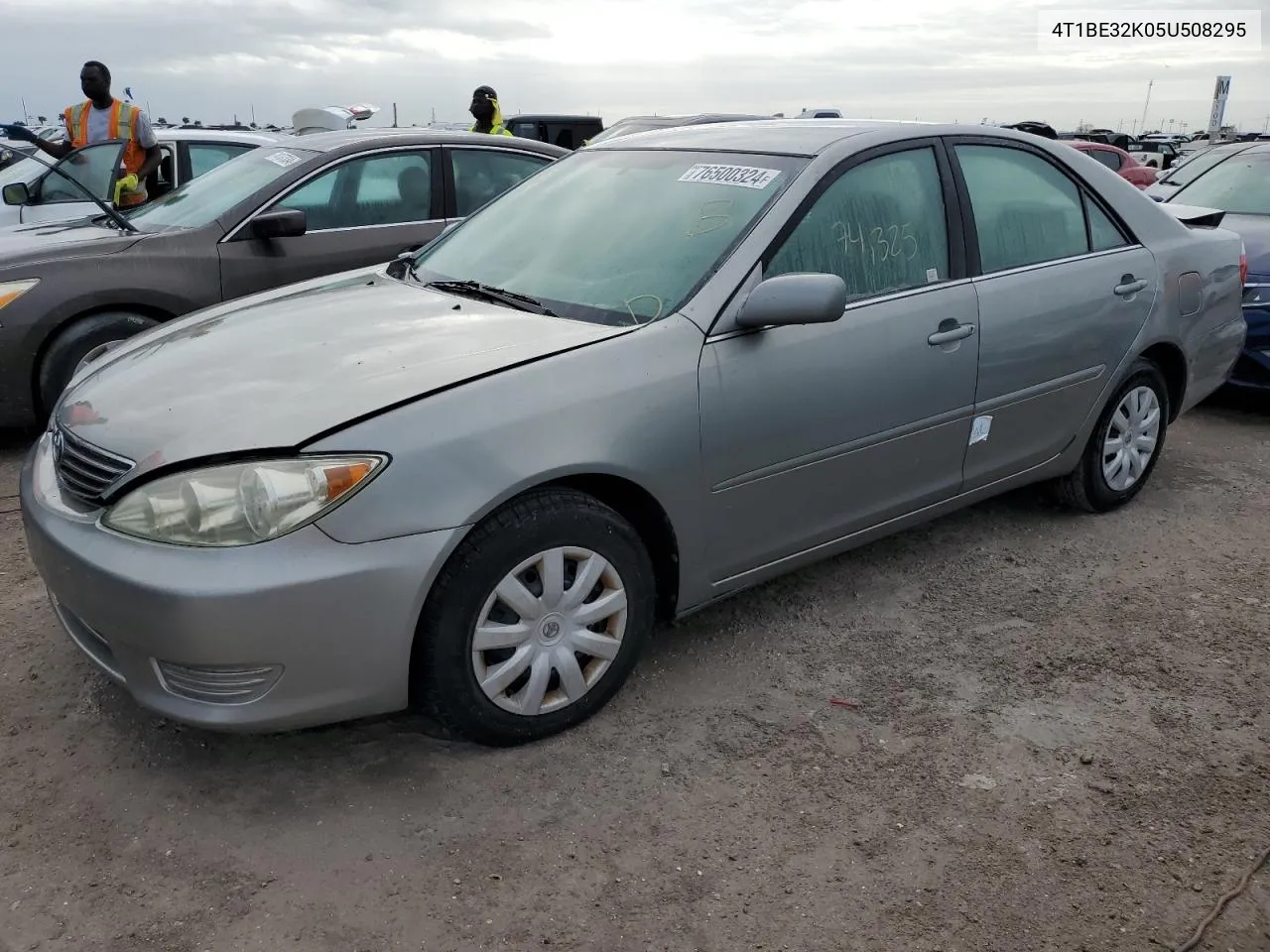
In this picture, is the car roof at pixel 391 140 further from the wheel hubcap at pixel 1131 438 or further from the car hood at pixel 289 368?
the wheel hubcap at pixel 1131 438

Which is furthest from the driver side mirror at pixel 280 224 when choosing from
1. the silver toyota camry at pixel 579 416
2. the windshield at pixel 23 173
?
the windshield at pixel 23 173

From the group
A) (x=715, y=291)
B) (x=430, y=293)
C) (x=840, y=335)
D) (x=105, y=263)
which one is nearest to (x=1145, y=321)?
(x=840, y=335)

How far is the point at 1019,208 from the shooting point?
3803mm

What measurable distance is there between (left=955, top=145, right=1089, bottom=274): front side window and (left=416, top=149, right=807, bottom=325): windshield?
0.81 meters

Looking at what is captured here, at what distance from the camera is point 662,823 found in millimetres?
2510

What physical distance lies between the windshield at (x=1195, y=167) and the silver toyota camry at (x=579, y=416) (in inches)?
164

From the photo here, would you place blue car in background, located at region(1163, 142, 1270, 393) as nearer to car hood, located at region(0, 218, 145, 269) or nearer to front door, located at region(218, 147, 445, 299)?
front door, located at region(218, 147, 445, 299)

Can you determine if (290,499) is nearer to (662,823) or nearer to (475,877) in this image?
(475,877)

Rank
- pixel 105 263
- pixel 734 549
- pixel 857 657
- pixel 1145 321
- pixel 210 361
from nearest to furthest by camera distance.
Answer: pixel 210 361
pixel 734 549
pixel 857 657
pixel 1145 321
pixel 105 263

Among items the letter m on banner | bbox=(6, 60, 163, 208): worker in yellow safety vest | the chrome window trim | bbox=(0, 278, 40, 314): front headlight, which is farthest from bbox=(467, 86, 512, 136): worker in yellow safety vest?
the letter m on banner

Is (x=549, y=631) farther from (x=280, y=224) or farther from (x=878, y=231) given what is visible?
(x=280, y=224)

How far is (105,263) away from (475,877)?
3900 mm

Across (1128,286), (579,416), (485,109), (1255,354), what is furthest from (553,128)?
(579,416)

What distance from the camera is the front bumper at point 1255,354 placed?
5.77 metres
